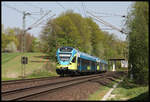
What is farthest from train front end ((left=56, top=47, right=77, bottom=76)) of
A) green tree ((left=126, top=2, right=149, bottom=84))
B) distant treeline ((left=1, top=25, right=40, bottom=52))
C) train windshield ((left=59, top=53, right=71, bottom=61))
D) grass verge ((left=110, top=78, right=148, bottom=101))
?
distant treeline ((left=1, top=25, right=40, bottom=52))

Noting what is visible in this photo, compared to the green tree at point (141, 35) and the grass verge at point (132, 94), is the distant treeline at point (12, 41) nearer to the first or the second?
the green tree at point (141, 35)

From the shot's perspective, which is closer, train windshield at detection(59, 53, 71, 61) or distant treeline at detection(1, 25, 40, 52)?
train windshield at detection(59, 53, 71, 61)

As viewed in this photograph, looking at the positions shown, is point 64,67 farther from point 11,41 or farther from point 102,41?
point 11,41

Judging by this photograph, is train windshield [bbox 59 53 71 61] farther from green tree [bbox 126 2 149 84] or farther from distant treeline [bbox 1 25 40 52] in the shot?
distant treeline [bbox 1 25 40 52]

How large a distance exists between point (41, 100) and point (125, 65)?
2234 cm

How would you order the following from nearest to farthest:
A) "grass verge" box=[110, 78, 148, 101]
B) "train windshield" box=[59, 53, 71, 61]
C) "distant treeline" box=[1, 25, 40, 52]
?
"grass verge" box=[110, 78, 148, 101] < "train windshield" box=[59, 53, 71, 61] < "distant treeline" box=[1, 25, 40, 52]

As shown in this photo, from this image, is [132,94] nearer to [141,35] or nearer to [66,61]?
[141,35]

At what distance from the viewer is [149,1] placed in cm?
1457

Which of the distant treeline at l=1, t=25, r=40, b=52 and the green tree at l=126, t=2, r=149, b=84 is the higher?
the distant treeline at l=1, t=25, r=40, b=52

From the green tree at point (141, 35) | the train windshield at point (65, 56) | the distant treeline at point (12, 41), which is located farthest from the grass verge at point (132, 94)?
the distant treeline at point (12, 41)

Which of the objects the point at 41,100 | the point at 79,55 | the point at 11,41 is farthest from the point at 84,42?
the point at 11,41

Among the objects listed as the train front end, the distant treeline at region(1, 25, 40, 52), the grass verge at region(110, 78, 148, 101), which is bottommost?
the grass verge at region(110, 78, 148, 101)

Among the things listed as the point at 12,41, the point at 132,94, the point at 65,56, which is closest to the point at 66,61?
the point at 65,56

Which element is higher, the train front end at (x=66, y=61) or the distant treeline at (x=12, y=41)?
the distant treeline at (x=12, y=41)
